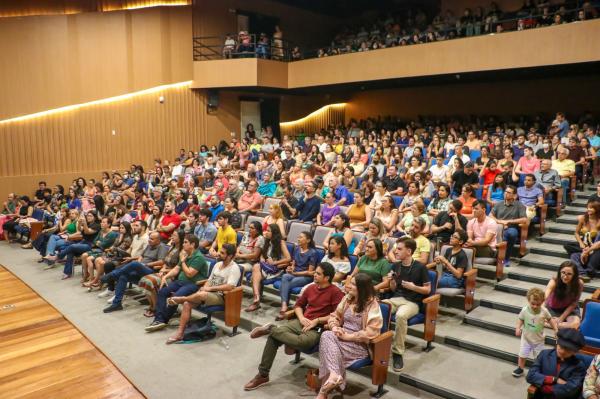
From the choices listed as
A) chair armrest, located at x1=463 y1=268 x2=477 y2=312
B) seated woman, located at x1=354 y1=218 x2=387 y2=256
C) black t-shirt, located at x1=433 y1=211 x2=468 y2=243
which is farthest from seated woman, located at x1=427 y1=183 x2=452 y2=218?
chair armrest, located at x1=463 y1=268 x2=477 y2=312

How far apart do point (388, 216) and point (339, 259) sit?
1.42m

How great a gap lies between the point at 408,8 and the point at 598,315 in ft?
39.1

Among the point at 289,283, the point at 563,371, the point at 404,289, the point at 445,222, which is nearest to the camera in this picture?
the point at 563,371

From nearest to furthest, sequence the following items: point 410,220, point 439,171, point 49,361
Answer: point 49,361
point 410,220
point 439,171

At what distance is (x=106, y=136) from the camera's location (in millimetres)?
10875

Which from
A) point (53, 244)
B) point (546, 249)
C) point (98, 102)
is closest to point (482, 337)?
point (546, 249)

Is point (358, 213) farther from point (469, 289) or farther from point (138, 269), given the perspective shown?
point (138, 269)

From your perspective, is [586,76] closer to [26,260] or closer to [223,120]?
[223,120]

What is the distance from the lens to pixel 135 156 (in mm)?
11305

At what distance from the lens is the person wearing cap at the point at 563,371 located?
269cm

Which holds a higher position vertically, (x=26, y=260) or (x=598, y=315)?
(x=598, y=315)

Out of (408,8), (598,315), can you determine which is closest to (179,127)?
(408,8)

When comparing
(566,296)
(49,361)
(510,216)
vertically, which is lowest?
(49,361)

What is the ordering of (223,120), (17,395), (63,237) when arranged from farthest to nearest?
(223,120) → (63,237) → (17,395)
